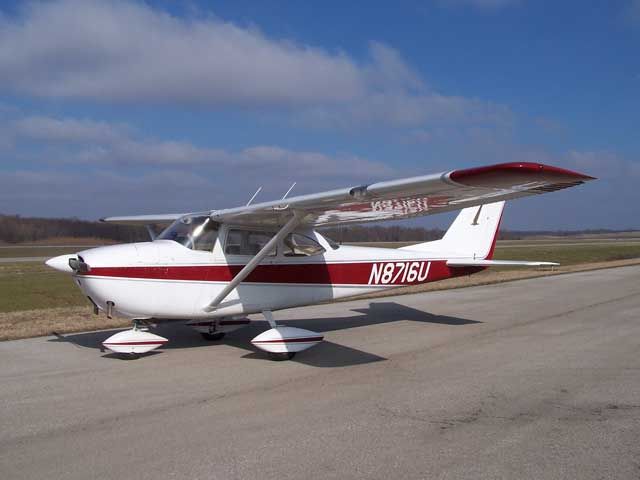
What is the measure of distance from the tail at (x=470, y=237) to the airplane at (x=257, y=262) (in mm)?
1416

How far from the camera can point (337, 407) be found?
17.8ft

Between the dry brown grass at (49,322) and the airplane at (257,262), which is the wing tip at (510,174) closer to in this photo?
the airplane at (257,262)

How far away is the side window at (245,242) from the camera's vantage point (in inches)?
333

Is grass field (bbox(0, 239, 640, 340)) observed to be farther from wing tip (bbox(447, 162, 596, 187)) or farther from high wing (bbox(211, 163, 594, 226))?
wing tip (bbox(447, 162, 596, 187))

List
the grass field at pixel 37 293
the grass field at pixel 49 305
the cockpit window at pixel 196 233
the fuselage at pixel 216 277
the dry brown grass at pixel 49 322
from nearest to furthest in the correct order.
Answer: the fuselage at pixel 216 277
the cockpit window at pixel 196 233
the dry brown grass at pixel 49 322
the grass field at pixel 49 305
the grass field at pixel 37 293

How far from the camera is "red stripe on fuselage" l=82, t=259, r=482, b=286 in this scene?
758cm

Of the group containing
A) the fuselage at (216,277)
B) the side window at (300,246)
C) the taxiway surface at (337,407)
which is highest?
the side window at (300,246)

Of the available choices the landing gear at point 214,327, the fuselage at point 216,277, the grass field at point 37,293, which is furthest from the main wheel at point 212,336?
the grass field at point 37,293

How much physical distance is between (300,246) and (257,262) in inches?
50.5

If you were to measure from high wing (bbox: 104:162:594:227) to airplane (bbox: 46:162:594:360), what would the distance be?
0.01 m

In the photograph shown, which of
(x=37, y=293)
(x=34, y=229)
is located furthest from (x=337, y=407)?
(x=34, y=229)

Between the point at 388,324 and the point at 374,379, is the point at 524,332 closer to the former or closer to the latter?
the point at 388,324

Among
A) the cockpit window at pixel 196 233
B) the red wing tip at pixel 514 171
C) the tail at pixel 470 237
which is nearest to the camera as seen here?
the red wing tip at pixel 514 171

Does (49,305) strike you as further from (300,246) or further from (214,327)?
(300,246)
